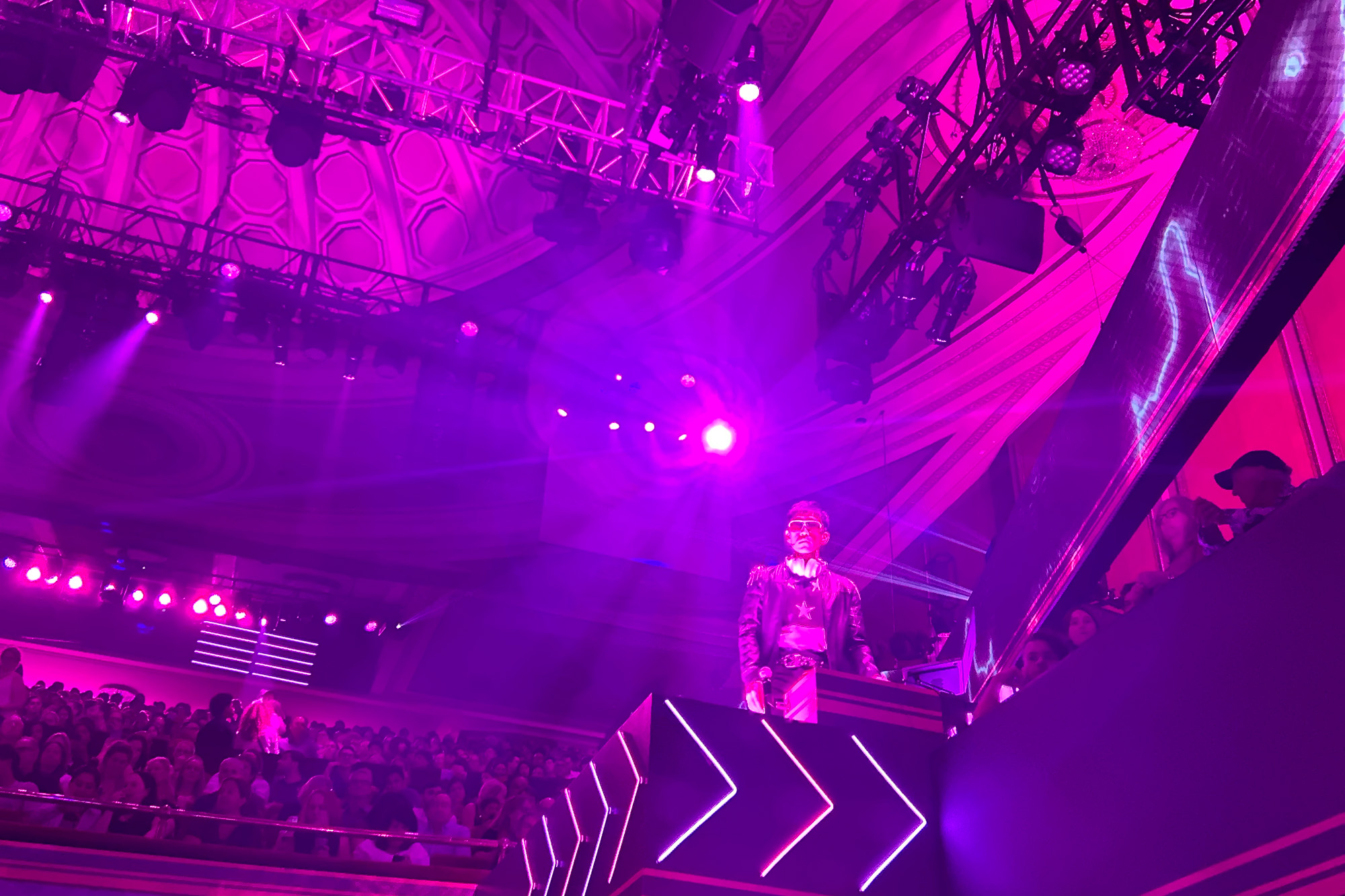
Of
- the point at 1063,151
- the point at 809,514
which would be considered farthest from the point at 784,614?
the point at 1063,151

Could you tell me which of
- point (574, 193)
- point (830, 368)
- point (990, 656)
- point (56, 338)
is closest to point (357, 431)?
point (56, 338)

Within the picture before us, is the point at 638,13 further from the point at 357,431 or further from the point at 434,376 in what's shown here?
the point at 357,431

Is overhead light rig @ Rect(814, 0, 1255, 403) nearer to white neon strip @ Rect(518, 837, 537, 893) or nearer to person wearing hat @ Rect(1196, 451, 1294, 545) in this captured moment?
person wearing hat @ Rect(1196, 451, 1294, 545)

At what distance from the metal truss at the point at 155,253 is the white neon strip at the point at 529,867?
23.5 feet

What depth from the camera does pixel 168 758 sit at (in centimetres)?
747

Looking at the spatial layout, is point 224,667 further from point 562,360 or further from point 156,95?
point 156,95

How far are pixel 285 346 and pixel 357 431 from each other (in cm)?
287

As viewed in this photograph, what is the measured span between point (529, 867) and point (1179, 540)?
3211mm

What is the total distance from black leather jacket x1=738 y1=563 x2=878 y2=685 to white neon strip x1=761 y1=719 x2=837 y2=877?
1.17 m

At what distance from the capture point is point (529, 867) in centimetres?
480

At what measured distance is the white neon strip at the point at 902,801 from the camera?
3327 mm

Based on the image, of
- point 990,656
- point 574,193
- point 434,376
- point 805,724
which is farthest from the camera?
point 434,376

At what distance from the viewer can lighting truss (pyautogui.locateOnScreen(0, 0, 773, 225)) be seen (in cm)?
791

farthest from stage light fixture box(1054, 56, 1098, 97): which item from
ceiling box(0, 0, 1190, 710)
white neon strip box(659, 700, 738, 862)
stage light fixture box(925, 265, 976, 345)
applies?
white neon strip box(659, 700, 738, 862)
